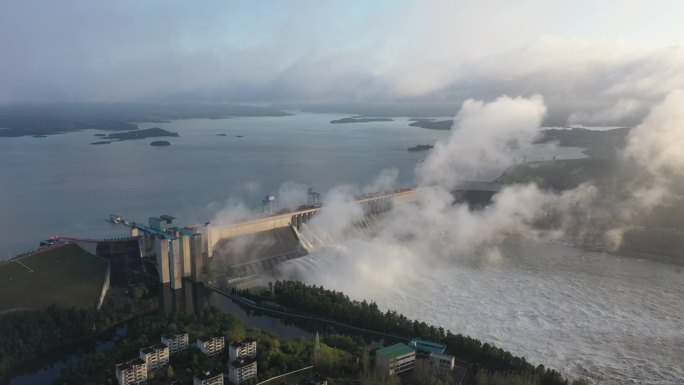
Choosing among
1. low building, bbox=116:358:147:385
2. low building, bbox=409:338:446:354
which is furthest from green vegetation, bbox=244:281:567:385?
low building, bbox=116:358:147:385

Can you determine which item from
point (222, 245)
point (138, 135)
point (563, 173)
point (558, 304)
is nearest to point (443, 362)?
point (558, 304)

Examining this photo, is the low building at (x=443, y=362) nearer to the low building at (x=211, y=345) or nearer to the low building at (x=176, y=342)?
the low building at (x=211, y=345)

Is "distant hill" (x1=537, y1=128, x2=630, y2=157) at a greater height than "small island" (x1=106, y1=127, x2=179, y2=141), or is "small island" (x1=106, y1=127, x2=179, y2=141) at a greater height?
"distant hill" (x1=537, y1=128, x2=630, y2=157)

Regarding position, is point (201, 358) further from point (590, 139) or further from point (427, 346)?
point (590, 139)

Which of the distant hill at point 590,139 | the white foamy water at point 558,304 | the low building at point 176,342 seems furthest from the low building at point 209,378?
the distant hill at point 590,139

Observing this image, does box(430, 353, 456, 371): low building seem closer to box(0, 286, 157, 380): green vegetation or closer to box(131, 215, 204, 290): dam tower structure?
box(0, 286, 157, 380): green vegetation

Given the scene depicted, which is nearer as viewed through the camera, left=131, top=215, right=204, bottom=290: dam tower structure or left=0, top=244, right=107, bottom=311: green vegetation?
left=0, top=244, right=107, bottom=311: green vegetation
